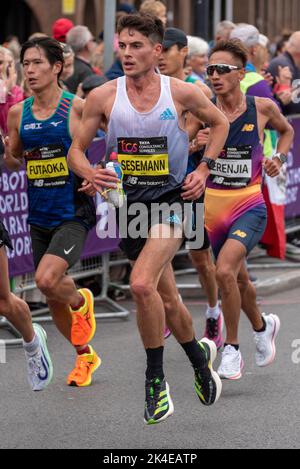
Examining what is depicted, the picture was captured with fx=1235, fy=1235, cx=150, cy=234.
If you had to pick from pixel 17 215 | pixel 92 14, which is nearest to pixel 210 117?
pixel 17 215

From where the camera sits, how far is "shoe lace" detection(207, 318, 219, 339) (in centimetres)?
884

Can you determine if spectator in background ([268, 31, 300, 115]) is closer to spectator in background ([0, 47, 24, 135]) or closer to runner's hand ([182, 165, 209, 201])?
spectator in background ([0, 47, 24, 135])

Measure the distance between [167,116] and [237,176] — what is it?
5.02 feet

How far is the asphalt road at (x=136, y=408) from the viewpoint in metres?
6.52

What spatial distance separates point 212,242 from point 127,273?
3103mm

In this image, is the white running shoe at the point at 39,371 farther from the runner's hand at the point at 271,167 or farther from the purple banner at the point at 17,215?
the purple banner at the point at 17,215

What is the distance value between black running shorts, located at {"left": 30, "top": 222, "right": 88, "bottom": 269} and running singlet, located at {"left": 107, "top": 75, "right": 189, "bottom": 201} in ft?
3.11

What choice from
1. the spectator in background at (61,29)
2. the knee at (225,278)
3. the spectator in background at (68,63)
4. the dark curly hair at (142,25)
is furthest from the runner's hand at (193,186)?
the spectator in background at (61,29)

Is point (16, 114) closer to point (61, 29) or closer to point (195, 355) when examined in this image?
point (195, 355)

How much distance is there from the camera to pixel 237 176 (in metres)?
8.15

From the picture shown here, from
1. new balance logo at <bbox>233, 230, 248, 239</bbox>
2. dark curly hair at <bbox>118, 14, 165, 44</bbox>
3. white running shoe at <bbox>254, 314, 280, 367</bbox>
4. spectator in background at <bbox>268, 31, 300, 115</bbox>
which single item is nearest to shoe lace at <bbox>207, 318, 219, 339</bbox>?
white running shoe at <bbox>254, 314, 280, 367</bbox>

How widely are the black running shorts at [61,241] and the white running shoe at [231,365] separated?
1.14 metres

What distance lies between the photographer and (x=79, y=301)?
796 cm
